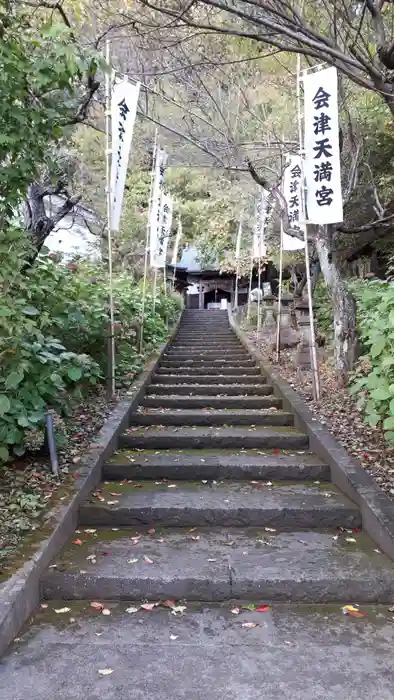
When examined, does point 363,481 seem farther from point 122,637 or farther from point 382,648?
point 122,637

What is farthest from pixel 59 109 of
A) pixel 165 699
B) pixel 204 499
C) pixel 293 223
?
pixel 293 223

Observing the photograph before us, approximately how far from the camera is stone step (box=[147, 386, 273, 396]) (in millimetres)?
7457

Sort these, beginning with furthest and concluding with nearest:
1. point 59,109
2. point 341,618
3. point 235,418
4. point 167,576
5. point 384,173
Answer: point 384,173 < point 235,418 < point 59,109 < point 167,576 < point 341,618

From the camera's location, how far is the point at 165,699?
2314 mm

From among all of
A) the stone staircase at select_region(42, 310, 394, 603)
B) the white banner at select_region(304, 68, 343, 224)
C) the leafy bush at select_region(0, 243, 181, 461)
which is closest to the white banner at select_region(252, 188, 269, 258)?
the white banner at select_region(304, 68, 343, 224)

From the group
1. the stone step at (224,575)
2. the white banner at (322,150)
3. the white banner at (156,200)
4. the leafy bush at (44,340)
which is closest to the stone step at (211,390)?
the leafy bush at (44,340)

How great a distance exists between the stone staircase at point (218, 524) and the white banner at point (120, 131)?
2.82 m

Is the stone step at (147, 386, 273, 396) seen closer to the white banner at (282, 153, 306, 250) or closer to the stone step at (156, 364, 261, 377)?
the stone step at (156, 364, 261, 377)

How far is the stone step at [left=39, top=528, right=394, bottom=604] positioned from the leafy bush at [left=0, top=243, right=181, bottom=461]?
943 millimetres

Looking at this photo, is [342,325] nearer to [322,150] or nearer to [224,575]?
[322,150]

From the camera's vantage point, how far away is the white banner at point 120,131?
6.33 meters

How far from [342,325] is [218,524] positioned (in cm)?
423

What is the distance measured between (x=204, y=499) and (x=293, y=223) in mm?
5510

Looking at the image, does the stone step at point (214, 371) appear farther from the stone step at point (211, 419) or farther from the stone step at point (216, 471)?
the stone step at point (216, 471)
